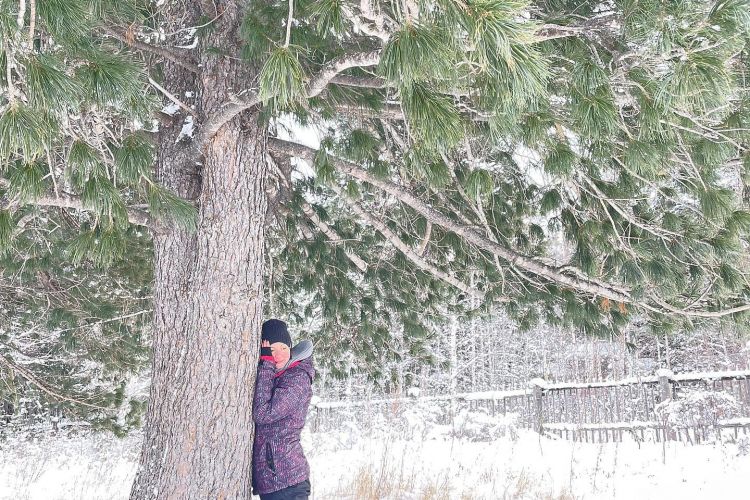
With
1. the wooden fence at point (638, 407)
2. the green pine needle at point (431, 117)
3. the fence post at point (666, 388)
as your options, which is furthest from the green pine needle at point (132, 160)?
the fence post at point (666, 388)

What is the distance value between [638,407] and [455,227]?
8.20 m

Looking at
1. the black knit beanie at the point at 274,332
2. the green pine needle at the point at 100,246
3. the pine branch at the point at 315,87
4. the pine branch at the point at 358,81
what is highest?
the pine branch at the point at 358,81

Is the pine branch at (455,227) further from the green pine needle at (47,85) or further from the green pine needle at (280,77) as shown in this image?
the green pine needle at (47,85)

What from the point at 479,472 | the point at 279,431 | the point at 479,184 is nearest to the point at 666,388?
the point at 479,472

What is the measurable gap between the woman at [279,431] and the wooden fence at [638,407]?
17.0 ft

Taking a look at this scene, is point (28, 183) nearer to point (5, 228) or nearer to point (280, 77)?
point (5, 228)

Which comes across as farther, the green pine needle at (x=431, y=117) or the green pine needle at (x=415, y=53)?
the green pine needle at (x=431, y=117)

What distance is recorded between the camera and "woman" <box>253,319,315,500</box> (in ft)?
9.50

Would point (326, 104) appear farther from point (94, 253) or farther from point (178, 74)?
point (94, 253)

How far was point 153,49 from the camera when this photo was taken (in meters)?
2.90

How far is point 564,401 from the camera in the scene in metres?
10.6

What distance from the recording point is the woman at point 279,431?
290cm

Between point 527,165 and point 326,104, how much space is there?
172cm

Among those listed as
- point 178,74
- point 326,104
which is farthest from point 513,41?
point 178,74
